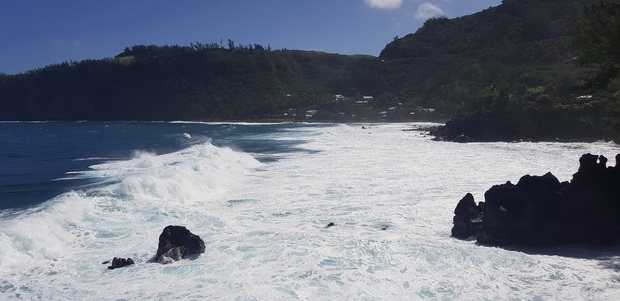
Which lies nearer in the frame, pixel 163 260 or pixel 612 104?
pixel 163 260

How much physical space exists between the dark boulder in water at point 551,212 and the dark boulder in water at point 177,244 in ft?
22.3

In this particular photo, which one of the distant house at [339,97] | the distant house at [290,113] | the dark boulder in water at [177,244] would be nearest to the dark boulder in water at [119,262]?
the dark boulder in water at [177,244]

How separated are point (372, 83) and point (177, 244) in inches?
4472

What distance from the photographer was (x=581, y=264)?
11367 millimetres

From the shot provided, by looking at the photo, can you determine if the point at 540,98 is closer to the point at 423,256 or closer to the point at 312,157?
the point at 312,157

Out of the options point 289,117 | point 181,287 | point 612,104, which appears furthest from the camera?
point 289,117

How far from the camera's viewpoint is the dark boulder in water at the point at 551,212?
13000 millimetres

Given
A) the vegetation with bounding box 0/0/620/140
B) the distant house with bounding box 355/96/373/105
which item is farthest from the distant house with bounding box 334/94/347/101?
the distant house with bounding box 355/96/373/105

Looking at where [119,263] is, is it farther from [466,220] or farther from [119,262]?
[466,220]

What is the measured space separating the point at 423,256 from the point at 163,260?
20.0 ft

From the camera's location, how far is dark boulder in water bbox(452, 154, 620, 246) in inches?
512

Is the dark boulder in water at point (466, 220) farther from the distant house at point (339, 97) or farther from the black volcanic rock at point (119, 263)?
the distant house at point (339, 97)

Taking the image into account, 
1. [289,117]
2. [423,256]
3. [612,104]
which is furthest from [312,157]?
[289,117]

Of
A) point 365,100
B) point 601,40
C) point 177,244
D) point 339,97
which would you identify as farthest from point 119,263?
point 339,97
